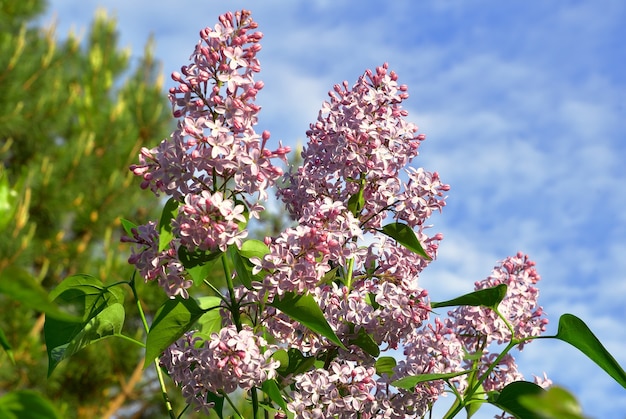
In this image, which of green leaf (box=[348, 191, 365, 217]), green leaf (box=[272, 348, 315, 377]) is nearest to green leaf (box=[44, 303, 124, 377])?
green leaf (box=[272, 348, 315, 377])

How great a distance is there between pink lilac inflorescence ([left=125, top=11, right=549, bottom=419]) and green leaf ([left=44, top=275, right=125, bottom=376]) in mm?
84

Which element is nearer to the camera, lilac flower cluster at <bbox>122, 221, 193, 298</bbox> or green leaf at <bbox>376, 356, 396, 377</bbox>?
lilac flower cluster at <bbox>122, 221, 193, 298</bbox>

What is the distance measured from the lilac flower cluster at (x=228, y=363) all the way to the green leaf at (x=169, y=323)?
4 cm

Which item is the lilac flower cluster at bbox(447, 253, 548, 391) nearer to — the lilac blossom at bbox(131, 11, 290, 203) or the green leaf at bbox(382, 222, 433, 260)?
the green leaf at bbox(382, 222, 433, 260)

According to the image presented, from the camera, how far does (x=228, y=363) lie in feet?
2.79

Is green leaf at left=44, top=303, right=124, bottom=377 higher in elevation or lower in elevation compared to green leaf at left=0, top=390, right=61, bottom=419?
higher

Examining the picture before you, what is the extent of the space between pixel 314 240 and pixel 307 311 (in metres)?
0.08

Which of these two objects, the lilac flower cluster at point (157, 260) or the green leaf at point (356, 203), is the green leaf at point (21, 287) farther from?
the green leaf at point (356, 203)

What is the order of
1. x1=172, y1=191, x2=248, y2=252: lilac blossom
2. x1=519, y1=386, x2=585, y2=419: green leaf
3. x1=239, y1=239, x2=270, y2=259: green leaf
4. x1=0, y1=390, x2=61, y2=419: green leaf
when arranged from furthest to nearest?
x1=239, y1=239, x2=270, y2=259: green leaf, x1=172, y1=191, x2=248, y2=252: lilac blossom, x1=0, y1=390, x2=61, y2=419: green leaf, x1=519, y1=386, x2=585, y2=419: green leaf

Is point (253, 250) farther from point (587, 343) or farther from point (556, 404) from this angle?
point (556, 404)

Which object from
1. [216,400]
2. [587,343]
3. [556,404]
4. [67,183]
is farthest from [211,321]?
[67,183]

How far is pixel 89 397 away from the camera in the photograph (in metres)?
7.37

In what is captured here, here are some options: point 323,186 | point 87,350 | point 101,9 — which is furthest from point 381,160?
point 101,9

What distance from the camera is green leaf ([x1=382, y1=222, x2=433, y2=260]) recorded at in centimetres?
96
